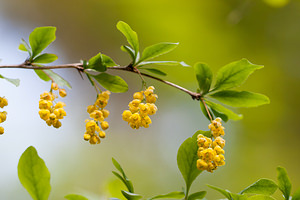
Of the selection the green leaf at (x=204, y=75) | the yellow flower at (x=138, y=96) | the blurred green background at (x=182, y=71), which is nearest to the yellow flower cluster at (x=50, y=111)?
the yellow flower at (x=138, y=96)

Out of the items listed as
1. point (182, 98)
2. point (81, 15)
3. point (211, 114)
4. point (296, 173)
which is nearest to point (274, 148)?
point (296, 173)

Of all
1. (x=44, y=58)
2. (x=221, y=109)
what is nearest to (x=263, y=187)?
(x=221, y=109)

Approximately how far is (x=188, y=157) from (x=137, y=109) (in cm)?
10

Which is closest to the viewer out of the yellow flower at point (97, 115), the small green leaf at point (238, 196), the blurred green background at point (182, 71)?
the small green leaf at point (238, 196)

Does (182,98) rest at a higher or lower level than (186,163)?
higher

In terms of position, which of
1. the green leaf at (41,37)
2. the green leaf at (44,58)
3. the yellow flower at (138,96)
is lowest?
the yellow flower at (138,96)

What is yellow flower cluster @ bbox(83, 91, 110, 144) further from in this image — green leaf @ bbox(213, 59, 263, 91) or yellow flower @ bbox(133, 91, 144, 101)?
green leaf @ bbox(213, 59, 263, 91)

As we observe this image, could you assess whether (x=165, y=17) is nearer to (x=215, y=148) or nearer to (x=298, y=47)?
(x=298, y=47)

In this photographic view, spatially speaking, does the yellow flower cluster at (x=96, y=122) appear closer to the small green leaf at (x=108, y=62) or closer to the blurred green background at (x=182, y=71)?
the small green leaf at (x=108, y=62)

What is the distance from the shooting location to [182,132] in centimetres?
298

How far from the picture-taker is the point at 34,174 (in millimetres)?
439

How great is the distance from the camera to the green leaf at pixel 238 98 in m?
0.56

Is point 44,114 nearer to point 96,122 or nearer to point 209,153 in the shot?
point 96,122

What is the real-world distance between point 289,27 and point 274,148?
41.9 inches
